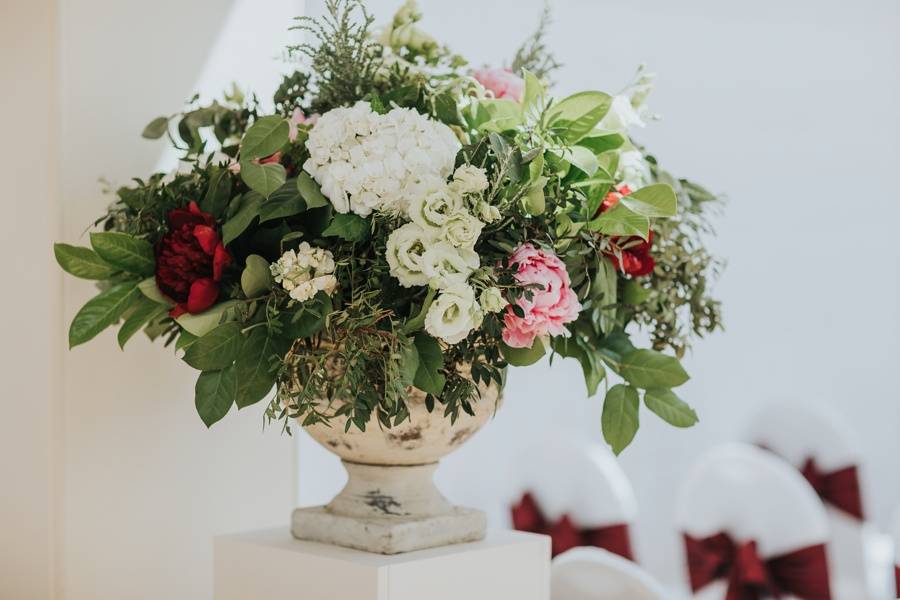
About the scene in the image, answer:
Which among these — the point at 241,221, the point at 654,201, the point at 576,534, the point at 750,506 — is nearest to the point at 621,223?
the point at 654,201

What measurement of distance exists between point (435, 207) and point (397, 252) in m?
0.06

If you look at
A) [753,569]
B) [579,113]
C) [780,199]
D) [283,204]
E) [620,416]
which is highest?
[780,199]

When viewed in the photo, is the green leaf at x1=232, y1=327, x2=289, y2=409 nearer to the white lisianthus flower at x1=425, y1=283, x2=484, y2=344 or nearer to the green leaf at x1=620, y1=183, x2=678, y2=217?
the white lisianthus flower at x1=425, y1=283, x2=484, y2=344

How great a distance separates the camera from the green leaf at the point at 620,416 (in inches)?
43.3

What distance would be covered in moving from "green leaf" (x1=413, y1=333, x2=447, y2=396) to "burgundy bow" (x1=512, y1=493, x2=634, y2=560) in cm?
153

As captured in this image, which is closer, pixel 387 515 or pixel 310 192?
pixel 310 192

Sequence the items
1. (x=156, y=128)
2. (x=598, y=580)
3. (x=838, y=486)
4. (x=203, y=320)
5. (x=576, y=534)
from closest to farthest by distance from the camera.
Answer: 1. (x=203, y=320)
2. (x=156, y=128)
3. (x=598, y=580)
4. (x=576, y=534)
5. (x=838, y=486)

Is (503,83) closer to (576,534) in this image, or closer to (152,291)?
(152,291)

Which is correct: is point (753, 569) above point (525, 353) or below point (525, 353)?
below

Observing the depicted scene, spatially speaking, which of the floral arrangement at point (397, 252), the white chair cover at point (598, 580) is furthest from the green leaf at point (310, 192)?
the white chair cover at point (598, 580)

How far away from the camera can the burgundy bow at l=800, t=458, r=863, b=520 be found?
2777 millimetres

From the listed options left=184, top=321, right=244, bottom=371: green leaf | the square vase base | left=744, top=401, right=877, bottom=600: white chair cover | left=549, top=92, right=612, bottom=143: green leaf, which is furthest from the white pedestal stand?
left=744, top=401, right=877, bottom=600: white chair cover

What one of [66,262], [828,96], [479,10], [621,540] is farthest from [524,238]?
[828,96]

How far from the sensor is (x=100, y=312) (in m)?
1.05
